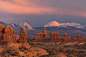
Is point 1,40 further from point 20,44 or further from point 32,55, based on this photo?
point 32,55

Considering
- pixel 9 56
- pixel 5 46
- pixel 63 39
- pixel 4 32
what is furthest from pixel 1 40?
pixel 63 39

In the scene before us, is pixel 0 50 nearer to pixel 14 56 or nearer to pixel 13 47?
pixel 13 47

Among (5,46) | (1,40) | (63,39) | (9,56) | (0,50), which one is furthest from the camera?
(63,39)

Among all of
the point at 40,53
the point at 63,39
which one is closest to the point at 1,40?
the point at 40,53

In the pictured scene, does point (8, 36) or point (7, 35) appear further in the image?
point (7, 35)

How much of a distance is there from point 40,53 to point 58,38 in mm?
68798

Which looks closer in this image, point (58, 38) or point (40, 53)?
point (40, 53)

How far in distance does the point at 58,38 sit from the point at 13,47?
71.0 m

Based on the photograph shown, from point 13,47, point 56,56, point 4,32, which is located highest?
point 4,32

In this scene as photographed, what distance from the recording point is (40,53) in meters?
45.9

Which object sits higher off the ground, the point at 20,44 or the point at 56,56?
the point at 20,44

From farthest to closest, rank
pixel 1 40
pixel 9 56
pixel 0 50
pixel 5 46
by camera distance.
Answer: pixel 1 40 → pixel 5 46 → pixel 0 50 → pixel 9 56

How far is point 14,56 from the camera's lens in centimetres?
3506

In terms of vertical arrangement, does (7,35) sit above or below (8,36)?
above
